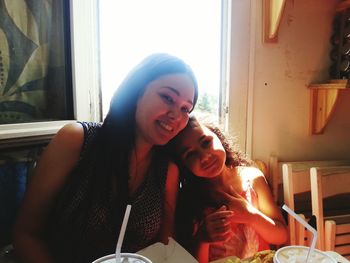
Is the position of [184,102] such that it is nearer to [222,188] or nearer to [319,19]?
[222,188]

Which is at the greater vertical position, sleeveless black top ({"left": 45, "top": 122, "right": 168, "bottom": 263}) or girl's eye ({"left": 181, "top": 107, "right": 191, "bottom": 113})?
girl's eye ({"left": 181, "top": 107, "right": 191, "bottom": 113})

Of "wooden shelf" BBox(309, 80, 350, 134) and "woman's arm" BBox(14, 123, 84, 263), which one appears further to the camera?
"wooden shelf" BBox(309, 80, 350, 134)

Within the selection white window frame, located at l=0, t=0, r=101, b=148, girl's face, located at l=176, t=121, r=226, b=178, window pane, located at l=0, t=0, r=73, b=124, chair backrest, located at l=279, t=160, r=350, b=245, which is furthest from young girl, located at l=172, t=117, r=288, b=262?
window pane, located at l=0, t=0, r=73, b=124

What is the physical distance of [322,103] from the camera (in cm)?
166

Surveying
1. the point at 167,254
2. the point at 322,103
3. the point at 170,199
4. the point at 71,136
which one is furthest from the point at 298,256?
the point at 322,103

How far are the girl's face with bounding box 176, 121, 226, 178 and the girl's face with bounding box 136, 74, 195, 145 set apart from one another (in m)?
0.15

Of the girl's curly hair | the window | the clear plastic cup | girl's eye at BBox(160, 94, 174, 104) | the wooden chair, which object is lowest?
the wooden chair

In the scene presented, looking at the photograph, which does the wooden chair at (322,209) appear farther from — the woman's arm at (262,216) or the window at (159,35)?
the window at (159,35)

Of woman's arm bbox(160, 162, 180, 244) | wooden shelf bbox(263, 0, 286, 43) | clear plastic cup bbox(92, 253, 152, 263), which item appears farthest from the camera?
wooden shelf bbox(263, 0, 286, 43)

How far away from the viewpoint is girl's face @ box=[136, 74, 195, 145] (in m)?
1.02

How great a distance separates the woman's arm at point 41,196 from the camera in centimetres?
98

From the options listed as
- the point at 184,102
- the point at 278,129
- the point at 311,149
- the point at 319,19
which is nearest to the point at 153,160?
the point at 184,102

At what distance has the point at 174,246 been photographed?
92cm

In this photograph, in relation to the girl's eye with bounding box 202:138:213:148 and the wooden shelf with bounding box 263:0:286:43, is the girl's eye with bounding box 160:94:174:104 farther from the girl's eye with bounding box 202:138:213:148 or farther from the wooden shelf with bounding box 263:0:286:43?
the wooden shelf with bounding box 263:0:286:43
